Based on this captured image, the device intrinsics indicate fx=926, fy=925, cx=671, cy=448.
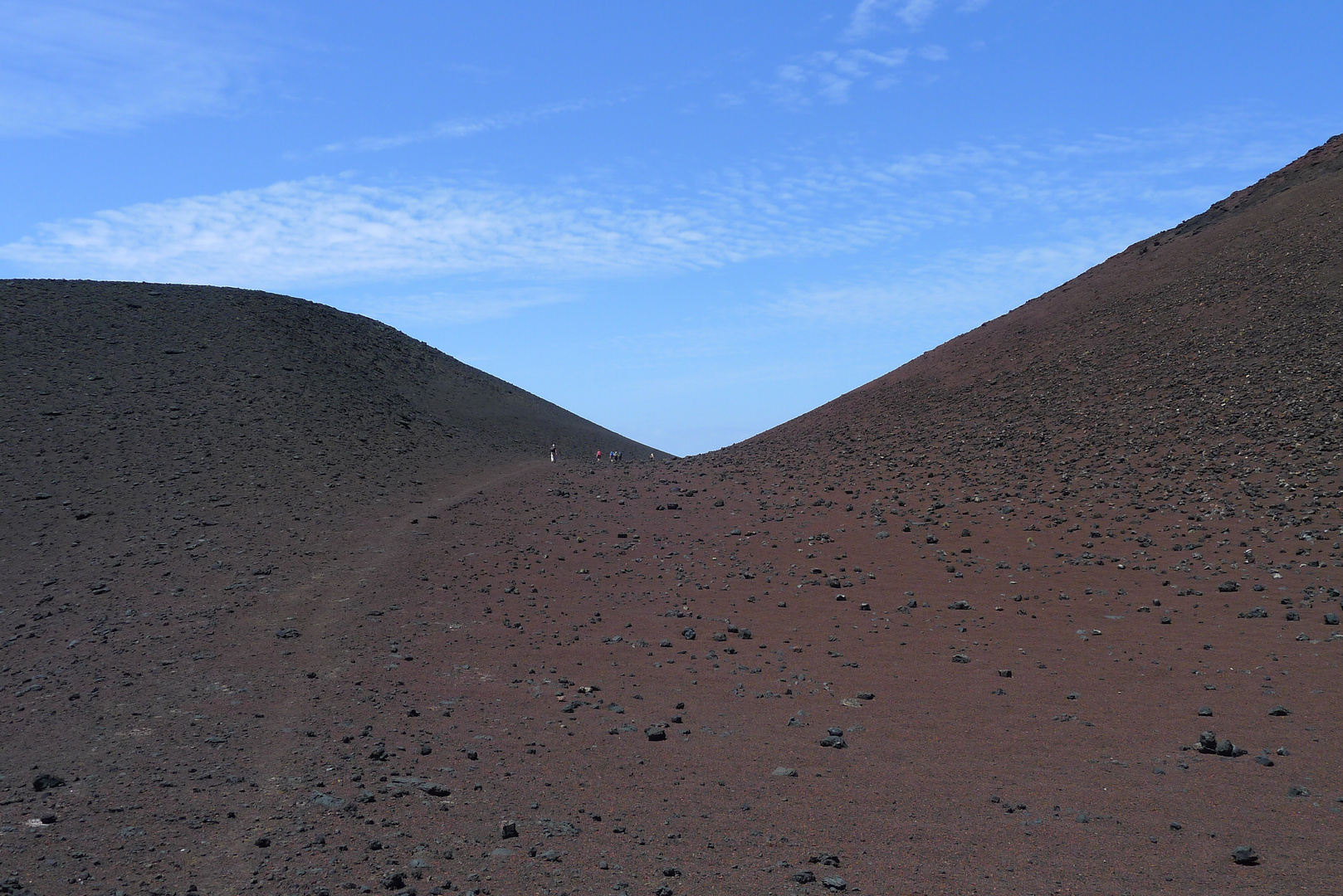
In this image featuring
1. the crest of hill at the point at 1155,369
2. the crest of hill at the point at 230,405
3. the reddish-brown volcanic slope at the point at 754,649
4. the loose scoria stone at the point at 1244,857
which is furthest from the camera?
the crest of hill at the point at 230,405

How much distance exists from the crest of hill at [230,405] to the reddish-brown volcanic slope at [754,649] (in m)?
0.42

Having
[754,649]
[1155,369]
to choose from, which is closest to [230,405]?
[754,649]

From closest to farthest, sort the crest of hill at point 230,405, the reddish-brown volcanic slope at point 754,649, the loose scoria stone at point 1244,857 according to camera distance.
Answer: the loose scoria stone at point 1244,857
the reddish-brown volcanic slope at point 754,649
the crest of hill at point 230,405

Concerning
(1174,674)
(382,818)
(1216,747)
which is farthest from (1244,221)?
(382,818)

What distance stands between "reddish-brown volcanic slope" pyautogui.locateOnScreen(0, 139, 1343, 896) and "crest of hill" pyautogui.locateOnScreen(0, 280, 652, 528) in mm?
424

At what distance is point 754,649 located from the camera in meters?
14.5

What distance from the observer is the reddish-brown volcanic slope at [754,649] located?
309 inches

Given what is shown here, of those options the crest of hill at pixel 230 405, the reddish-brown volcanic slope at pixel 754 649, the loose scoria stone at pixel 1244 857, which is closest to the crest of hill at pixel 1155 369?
the reddish-brown volcanic slope at pixel 754 649

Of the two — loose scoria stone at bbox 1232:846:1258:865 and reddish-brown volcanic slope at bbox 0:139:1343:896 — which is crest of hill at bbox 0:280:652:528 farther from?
loose scoria stone at bbox 1232:846:1258:865

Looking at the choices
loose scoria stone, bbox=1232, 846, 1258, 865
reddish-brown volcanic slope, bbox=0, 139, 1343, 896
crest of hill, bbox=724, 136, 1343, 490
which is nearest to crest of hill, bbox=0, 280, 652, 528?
reddish-brown volcanic slope, bbox=0, 139, 1343, 896

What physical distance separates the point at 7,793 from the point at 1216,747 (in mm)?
12018

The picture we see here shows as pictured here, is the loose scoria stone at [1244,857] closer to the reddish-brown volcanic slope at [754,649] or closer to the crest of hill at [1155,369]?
the reddish-brown volcanic slope at [754,649]

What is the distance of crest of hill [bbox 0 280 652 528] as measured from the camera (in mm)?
26219

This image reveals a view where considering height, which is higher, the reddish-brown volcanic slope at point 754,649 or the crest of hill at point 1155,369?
the crest of hill at point 1155,369
